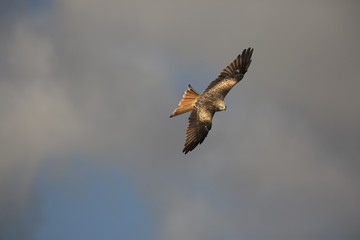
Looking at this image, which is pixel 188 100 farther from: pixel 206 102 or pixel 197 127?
pixel 197 127

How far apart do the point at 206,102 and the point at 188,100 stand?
3.90ft

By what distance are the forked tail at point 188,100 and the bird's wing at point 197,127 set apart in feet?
2.15

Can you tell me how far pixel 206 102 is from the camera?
34438 millimetres

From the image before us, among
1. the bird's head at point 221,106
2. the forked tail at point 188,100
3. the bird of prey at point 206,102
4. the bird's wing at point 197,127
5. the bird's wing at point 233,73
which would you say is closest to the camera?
the bird's wing at point 197,127

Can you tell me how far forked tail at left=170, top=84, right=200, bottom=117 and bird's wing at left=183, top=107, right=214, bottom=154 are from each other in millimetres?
654

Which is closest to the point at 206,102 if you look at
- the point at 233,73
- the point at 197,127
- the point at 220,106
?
the point at 220,106

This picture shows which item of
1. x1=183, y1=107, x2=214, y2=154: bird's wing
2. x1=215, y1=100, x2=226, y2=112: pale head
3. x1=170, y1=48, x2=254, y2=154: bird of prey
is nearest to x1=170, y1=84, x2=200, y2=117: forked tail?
x1=170, y1=48, x2=254, y2=154: bird of prey

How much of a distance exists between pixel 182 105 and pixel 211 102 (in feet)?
6.04

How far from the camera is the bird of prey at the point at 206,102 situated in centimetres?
3200

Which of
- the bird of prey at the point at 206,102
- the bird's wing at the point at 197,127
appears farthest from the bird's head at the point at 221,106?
the bird's wing at the point at 197,127

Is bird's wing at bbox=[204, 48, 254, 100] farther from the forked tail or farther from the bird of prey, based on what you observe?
the forked tail

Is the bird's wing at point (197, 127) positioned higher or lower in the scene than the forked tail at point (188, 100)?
lower

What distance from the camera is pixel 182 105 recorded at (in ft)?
113

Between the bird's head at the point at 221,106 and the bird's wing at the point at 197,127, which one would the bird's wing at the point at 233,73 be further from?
the bird's wing at the point at 197,127
